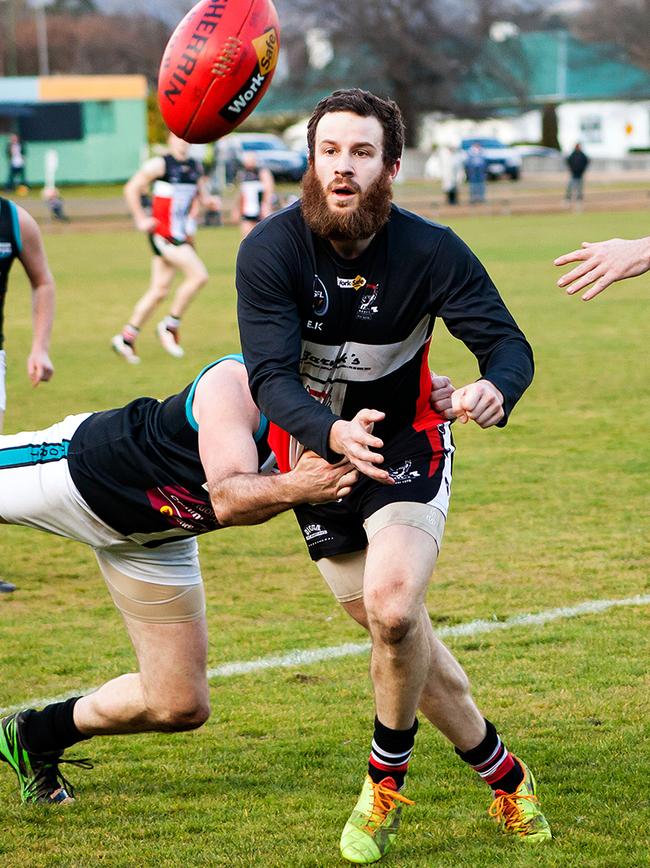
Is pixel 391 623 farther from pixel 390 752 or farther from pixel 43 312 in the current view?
pixel 43 312

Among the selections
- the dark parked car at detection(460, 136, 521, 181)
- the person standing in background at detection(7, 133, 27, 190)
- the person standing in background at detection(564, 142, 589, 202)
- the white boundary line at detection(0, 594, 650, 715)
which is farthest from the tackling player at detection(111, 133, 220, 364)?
the dark parked car at detection(460, 136, 521, 181)

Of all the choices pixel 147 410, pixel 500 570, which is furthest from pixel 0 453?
pixel 500 570

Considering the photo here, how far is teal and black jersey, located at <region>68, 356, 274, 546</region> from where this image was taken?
4.35 meters

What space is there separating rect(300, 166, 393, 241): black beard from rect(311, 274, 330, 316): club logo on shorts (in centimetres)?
14

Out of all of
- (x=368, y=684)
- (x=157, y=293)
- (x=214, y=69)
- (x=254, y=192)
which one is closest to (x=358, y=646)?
(x=368, y=684)

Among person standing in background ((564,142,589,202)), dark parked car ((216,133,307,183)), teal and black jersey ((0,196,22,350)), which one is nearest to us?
teal and black jersey ((0,196,22,350))

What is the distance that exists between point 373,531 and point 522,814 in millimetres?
1018

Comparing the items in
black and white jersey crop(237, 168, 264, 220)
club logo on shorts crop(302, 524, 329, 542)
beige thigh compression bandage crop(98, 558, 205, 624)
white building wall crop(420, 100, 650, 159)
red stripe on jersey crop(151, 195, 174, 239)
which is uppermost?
club logo on shorts crop(302, 524, 329, 542)

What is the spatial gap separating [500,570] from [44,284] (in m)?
2.86

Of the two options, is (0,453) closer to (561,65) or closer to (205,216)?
(205,216)

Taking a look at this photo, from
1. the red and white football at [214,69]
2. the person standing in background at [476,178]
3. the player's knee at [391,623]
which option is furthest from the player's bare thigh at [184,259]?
the person standing in background at [476,178]

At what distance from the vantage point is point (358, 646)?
6301mm

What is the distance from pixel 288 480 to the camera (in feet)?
13.1

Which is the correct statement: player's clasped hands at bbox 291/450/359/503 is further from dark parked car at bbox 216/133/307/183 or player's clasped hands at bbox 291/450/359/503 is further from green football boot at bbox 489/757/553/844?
dark parked car at bbox 216/133/307/183
